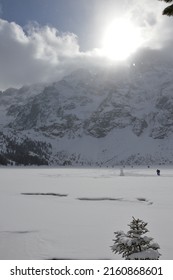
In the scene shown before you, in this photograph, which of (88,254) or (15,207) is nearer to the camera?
(88,254)

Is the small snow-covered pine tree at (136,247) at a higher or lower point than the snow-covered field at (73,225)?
higher

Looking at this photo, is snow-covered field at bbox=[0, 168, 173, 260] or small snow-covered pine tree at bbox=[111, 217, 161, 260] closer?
small snow-covered pine tree at bbox=[111, 217, 161, 260]

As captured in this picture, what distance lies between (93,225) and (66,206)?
26.3 ft

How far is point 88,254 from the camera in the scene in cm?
1394

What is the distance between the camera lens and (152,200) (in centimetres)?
3033

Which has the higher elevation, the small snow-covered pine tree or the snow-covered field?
the small snow-covered pine tree

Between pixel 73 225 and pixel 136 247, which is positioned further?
pixel 73 225

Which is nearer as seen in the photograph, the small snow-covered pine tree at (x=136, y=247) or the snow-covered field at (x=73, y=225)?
the small snow-covered pine tree at (x=136, y=247)

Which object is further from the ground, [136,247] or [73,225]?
[136,247]

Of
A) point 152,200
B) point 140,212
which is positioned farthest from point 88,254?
point 152,200
